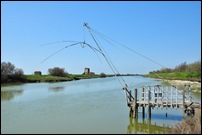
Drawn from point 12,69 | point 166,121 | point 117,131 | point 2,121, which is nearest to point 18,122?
point 2,121

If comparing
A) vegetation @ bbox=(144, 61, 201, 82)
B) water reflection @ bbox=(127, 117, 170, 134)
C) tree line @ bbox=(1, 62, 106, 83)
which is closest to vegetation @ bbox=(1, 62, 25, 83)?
tree line @ bbox=(1, 62, 106, 83)

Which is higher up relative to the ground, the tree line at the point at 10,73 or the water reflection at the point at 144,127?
the tree line at the point at 10,73

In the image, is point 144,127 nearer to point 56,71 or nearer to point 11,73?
point 11,73

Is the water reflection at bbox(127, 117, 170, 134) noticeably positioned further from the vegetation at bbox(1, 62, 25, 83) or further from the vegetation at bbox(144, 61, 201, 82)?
the vegetation at bbox(1, 62, 25, 83)

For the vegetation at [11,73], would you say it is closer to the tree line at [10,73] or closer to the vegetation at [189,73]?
the tree line at [10,73]

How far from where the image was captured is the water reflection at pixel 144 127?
1695 centimetres

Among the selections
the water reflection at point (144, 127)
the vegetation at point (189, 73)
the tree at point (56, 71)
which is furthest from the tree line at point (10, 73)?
the water reflection at point (144, 127)

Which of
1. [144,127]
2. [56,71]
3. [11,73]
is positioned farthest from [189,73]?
[144,127]

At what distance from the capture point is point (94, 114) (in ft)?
74.5

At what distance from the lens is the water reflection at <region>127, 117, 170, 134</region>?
17.0m

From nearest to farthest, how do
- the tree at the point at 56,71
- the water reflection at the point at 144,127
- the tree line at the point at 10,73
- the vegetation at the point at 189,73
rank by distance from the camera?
1. the water reflection at the point at 144,127
2. the vegetation at the point at 189,73
3. the tree line at the point at 10,73
4. the tree at the point at 56,71

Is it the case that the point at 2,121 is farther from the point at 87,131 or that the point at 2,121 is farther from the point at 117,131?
the point at 117,131

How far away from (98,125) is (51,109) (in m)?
8.32

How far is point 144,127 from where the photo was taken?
18078mm
